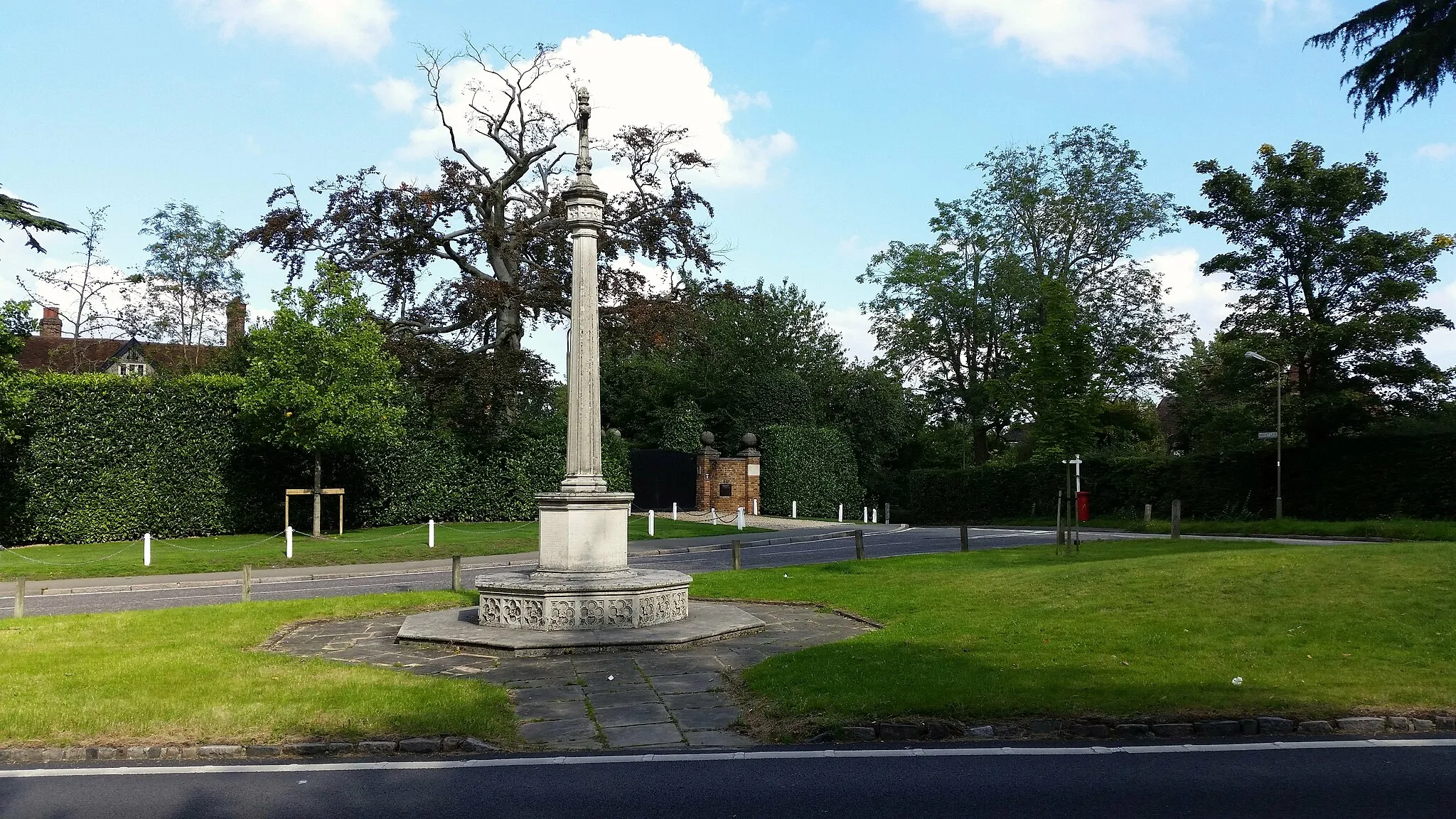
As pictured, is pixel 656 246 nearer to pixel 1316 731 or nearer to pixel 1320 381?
pixel 1320 381

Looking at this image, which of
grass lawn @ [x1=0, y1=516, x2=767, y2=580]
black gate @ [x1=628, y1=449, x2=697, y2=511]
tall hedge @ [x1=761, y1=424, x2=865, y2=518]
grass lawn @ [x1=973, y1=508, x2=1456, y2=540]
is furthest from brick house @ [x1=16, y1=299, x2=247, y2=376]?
grass lawn @ [x1=973, y1=508, x2=1456, y2=540]

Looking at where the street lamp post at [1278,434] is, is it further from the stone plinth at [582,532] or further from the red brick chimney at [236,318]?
the red brick chimney at [236,318]

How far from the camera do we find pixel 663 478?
42406mm

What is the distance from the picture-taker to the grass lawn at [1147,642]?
326 inches

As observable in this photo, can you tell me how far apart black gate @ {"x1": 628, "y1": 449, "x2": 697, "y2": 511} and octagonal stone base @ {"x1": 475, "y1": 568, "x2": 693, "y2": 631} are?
28863mm

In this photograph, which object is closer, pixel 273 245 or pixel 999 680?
pixel 999 680

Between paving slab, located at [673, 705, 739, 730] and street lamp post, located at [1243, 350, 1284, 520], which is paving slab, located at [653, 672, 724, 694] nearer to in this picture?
paving slab, located at [673, 705, 739, 730]

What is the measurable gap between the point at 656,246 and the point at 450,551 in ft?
52.4

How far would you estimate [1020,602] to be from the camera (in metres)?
13.8

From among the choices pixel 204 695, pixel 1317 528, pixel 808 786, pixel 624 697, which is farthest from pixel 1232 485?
pixel 204 695

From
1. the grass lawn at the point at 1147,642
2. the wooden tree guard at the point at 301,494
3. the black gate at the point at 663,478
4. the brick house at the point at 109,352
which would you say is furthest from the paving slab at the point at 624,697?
the brick house at the point at 109,352

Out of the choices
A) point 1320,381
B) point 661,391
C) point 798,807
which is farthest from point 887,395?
point 798,807

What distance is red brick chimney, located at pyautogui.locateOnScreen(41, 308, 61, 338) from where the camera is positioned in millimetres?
52531

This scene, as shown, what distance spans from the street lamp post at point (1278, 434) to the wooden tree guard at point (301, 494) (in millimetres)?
27682
